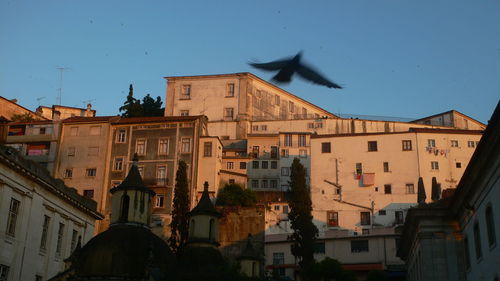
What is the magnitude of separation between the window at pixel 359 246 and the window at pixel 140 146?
2394cm

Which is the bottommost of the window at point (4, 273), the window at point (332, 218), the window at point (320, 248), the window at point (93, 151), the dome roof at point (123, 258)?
the window at point (4, 273)

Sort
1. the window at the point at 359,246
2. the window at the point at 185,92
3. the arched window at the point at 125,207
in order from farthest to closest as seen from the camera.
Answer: the window at the point at 185,92 < the window at the point at 359,246 < the arched window at the point at 125,207

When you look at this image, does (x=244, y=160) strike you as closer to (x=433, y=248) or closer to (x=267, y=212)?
(x=267, y=212)

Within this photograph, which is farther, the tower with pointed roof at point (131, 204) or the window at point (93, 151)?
the window at point (93, 151)

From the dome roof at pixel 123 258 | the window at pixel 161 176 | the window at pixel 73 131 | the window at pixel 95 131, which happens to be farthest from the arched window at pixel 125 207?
the window at pixel 73 131

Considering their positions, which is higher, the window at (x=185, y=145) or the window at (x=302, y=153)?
the window at (x=302, y=153)

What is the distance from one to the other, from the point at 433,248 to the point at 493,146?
10699mm

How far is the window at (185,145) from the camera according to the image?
6762 centimetres

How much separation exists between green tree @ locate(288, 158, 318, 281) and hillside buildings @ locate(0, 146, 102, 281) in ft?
54.2

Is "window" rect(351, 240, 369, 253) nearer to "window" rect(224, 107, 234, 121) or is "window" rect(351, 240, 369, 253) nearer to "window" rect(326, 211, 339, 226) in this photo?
"window" rect(326, 211, 339, 226)

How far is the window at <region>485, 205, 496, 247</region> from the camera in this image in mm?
23478

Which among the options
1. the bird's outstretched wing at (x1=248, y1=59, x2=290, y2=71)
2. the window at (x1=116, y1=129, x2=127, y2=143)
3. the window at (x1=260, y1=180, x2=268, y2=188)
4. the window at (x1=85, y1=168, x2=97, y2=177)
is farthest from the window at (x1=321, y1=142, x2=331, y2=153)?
the bird's outstretched wing at (x1=248, y1=59, x2=290, y2=71)

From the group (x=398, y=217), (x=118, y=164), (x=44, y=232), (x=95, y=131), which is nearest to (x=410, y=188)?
(x=398, y=217)

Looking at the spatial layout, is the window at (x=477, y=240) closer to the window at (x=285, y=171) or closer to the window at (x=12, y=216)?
the window at (x=12, y=216)
